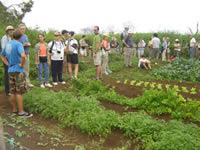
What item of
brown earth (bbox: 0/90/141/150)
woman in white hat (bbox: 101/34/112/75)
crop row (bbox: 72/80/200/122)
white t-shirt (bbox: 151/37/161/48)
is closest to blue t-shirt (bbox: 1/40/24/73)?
brown earth (bbox: 0/90/141/150)

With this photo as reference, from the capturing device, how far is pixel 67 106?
14.9ft

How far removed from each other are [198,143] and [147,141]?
0.82 metres

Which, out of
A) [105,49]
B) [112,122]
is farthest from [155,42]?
[112,122]

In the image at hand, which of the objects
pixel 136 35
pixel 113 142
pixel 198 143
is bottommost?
pixel 113 142

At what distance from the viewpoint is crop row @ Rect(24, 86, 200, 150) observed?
3133 millimetres

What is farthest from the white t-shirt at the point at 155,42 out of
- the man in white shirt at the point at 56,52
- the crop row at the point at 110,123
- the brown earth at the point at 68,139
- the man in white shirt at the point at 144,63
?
the brown earth at the point at 68,139

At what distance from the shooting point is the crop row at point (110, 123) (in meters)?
3.13

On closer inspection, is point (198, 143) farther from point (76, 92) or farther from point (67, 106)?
point (76, 92)

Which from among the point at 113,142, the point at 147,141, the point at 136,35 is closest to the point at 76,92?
the point at 113,142

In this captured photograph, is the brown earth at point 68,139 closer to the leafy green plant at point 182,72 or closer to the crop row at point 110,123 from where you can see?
the crop row at point 110,123

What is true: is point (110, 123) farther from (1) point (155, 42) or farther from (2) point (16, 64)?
(1) point (155, 42)

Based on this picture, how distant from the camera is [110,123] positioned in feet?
13.0

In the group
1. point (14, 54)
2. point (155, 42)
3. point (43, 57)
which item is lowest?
point (43, 57)

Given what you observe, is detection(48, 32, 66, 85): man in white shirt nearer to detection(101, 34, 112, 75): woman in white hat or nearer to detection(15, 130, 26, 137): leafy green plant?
detection(101, 34, 112, 75): woman in white hat
